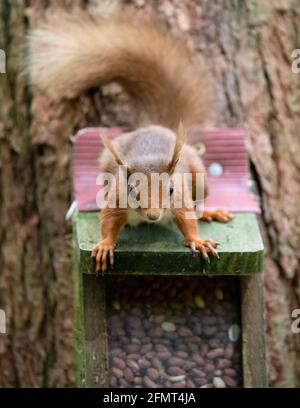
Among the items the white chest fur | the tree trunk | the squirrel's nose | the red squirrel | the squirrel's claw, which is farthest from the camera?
the tree trunk

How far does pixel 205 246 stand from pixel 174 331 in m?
0.24

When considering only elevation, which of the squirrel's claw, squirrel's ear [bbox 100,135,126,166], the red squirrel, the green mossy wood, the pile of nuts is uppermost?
the red squirrel

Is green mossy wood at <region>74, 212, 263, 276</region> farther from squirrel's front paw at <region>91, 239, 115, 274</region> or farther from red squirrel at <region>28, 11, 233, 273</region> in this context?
red squirrel at <region>28, 11, 233, 273</region>

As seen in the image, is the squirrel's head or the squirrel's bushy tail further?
the squirrel's bushy tail

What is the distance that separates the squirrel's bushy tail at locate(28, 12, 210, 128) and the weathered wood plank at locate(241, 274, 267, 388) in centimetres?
58

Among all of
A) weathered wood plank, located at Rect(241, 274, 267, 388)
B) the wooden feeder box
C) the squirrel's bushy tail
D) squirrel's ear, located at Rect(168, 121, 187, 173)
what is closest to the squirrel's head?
squirrel's ear, located at Rect(168, 121, 187, 173)

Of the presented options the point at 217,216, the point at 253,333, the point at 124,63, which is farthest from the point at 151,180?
the point at 124,63

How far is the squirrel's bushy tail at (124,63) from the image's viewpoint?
7.04 ft

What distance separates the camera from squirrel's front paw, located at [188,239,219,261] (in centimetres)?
167

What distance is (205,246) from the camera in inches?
65.9

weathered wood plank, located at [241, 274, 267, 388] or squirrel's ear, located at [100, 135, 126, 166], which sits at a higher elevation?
squirrel's ear, located at [100, 135, 126, 166]

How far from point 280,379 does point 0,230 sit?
0.91m

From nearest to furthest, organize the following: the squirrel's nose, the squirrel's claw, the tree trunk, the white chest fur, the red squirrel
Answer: the squirrel's nose
the white chest fur
the squirrel's claw
the red squirrel
the tree trunk
